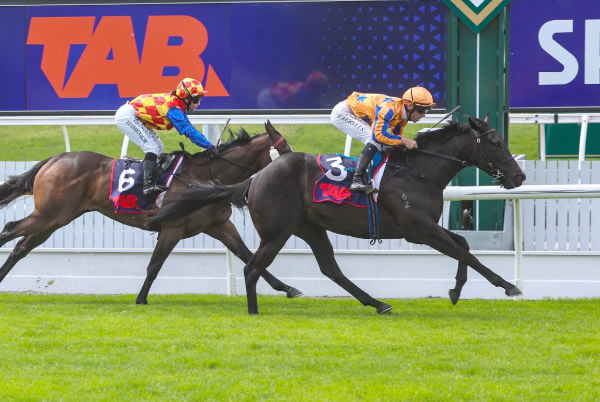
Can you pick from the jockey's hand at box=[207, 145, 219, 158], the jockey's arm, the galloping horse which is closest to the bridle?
the galloping horse

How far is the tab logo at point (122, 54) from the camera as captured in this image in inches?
414

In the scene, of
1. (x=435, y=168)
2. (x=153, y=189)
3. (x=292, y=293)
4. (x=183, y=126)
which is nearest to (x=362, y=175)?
(x=435, y=168)

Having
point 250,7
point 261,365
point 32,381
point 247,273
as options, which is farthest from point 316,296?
point 32,381

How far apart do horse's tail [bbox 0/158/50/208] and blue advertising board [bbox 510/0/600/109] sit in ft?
A: 14.5

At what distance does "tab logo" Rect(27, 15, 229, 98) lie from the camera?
10.5m

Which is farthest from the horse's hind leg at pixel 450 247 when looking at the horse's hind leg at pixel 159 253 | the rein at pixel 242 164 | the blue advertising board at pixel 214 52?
the blue advertising board at pixel 214 52

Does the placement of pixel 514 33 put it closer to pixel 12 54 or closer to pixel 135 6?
pixel 135 6

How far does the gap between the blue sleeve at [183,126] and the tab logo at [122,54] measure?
93.3 inches

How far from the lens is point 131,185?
829 cm

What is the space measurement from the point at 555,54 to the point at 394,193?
11.2ft

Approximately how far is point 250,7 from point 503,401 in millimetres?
6636

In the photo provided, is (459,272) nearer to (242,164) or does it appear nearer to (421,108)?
(421,108)

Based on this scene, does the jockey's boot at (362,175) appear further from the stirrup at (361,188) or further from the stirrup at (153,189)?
the stirrup at (153,189)

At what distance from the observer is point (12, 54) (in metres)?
10.9
